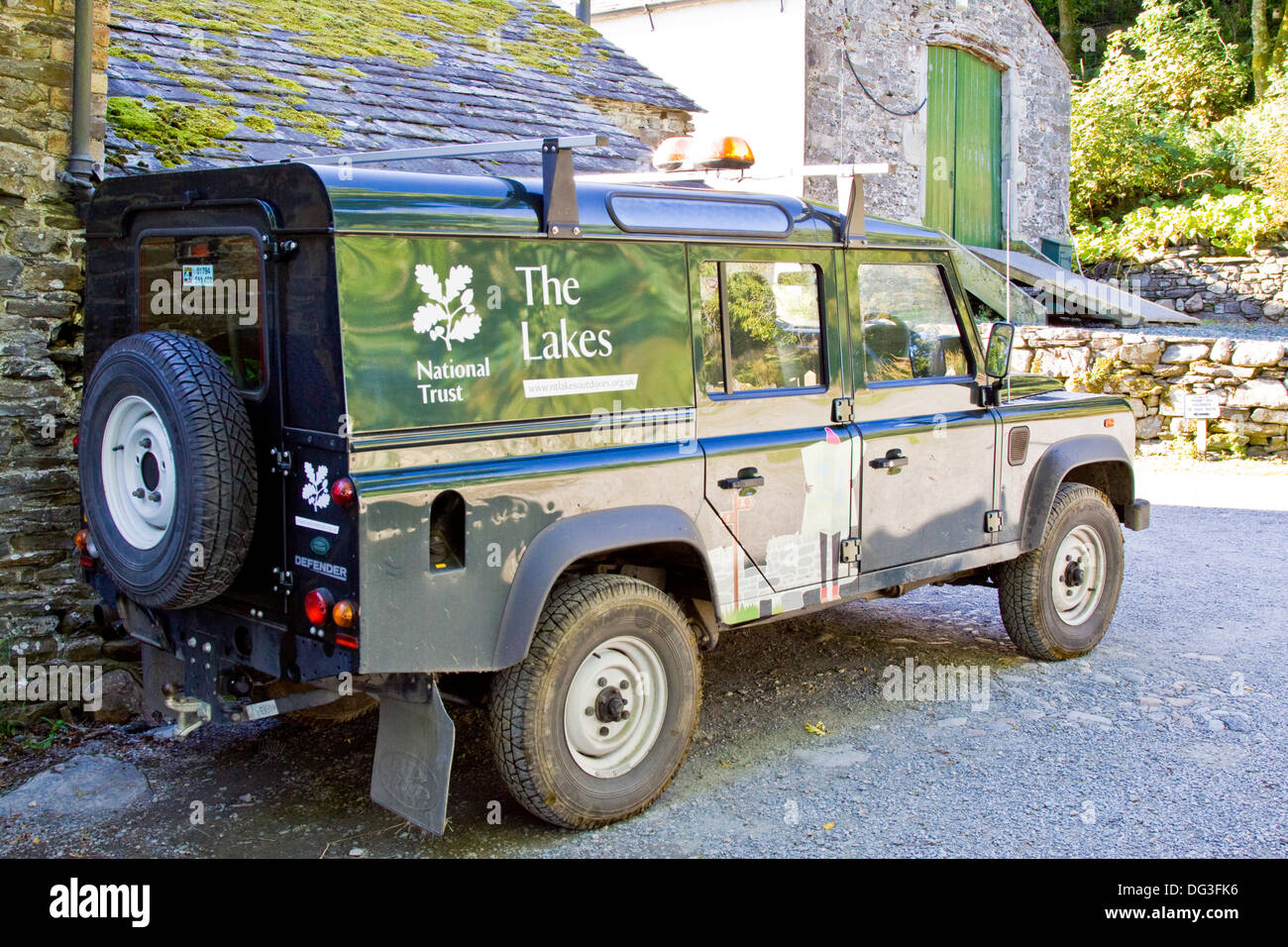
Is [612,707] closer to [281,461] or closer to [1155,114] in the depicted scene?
[281,461]

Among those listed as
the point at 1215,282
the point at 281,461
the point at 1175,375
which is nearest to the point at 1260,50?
the point at 1215,282

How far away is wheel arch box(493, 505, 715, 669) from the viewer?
3.71m

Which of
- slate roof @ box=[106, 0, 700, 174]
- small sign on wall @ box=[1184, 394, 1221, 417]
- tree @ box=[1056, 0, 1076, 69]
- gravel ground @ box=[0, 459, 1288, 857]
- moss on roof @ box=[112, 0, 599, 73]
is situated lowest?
gravel ground @ box=[0, 459, 1288, 857]

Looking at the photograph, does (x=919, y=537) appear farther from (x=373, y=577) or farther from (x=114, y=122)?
(x=114, y=122)

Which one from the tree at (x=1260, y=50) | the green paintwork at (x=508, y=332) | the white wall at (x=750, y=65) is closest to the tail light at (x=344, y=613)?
the green paintwork at (x=508, y=332)

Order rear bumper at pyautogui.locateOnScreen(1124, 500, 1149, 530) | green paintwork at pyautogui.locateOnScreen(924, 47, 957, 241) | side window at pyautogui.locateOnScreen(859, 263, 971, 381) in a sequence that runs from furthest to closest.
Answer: green paintwork at pyautogui.locateOnScreen(924, 47, 957, 241) < rear bumper at pyautogui.locateOnScreen(1124, 500, 1149, 530) < side window at pyautogui.locateOnScreen(859, 263, 971, 381)

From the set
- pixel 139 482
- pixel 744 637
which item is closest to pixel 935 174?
pixel 744 637

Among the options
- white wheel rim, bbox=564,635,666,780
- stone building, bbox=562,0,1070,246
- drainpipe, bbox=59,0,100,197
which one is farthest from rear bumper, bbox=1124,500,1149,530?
stone building, bbox=562,0,1070,246

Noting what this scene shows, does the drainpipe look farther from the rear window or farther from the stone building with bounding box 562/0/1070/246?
the stone building with bounding box 562/0/1070/246

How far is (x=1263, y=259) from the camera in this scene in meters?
19.4

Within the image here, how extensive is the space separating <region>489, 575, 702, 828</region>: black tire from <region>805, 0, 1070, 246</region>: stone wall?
1157 cm

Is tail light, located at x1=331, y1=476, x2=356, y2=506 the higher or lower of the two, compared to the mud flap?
higher

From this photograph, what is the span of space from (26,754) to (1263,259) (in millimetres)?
19917

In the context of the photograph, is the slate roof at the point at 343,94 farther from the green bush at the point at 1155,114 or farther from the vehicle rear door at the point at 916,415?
the green bush at the point at 1155,114
